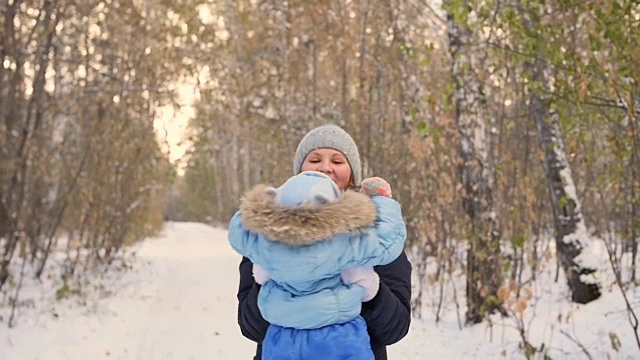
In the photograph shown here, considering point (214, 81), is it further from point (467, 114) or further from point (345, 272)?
point (345, 272)

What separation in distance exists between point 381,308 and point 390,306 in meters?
0.04

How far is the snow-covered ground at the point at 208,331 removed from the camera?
594 centimetres

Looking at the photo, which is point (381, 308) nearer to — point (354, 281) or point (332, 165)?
point (354, 281)

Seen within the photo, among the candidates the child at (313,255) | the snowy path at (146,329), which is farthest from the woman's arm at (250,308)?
the snowy path at (146,329)

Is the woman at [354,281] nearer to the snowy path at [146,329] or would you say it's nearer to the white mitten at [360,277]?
the white mitten at [360,277]

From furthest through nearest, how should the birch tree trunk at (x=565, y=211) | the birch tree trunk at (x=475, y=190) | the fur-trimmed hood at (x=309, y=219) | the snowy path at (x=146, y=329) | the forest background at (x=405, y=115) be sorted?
the birch tree trunk at (x=565, y=211), the birch tree trunk at (x=475, y=190), the snowy path at (x=146, y=329), the forest background at (x=405, y=115), the fur-trimmed hood at (x=309, y=219)

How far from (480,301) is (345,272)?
18.7 feet

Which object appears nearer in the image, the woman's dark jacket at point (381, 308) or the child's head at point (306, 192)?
the child's head at point (306, 192)

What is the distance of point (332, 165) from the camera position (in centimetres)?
238

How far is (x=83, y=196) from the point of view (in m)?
10.5

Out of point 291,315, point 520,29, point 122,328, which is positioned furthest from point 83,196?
point 291,315

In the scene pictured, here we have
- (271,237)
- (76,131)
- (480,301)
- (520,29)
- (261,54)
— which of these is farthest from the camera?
(261,54)

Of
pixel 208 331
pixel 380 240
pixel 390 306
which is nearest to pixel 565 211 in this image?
pixel 208 331

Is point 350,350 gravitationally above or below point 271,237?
below
